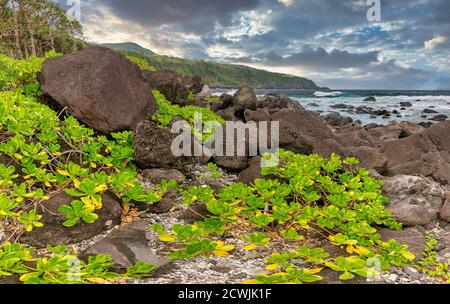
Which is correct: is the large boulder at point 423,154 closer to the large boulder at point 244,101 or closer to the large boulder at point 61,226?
the large boulder at point 61,226

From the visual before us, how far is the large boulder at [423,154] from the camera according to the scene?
7902 mm

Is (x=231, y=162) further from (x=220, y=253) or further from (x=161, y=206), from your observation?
(x=220, y=253)

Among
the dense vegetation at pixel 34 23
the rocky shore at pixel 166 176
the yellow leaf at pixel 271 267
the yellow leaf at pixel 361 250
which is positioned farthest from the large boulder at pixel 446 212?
the dense vegetation at pixel 34 23

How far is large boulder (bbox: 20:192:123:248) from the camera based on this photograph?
3959mm

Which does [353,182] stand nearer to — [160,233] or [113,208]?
[160,233]

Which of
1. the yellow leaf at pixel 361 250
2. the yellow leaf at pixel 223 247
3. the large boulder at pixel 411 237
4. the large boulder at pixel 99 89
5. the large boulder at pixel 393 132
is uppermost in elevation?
the large boulder at pixel 99 89

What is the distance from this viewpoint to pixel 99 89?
682 cm

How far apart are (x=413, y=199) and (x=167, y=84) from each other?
297 inches

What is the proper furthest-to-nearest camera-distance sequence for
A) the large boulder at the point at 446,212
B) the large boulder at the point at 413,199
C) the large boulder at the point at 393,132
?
the large boulder at the point at 393,132
the large boulder at the point at 446,212
the large boulder at the point at 413,199

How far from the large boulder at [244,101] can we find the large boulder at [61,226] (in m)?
11.1

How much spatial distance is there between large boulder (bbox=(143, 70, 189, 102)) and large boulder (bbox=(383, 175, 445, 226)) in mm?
6682

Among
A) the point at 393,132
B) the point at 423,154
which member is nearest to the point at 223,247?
the point at 423,154
